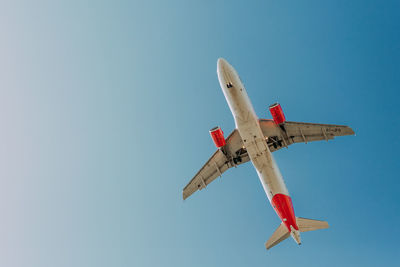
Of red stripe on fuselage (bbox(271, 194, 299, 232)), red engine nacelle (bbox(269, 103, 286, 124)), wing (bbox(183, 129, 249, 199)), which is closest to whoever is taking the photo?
red stripe on fuselage (bbox(271, 194, 299, 232))

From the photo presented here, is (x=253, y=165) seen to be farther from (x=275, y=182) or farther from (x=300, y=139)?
(x=300, y=139)

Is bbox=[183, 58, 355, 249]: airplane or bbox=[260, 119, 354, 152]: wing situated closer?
bbox=[183, 58, 355, 249]: airplane

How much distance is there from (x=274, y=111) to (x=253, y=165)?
7065mm

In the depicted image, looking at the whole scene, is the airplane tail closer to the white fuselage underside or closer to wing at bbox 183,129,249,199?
the white fuselage underside

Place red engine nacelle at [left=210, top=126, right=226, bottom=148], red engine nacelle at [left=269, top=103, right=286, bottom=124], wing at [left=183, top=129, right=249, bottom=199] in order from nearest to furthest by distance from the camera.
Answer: red engine nacelle at [left=269, top=103, right=286, bottom=124], red engine nacelle at [left=210, top=126, right=226, bottom=148], wing at [left=183, top=129, right=249, bottom=199]

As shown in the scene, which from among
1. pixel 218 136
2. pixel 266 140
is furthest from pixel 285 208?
pixel 218 136

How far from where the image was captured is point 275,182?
1551 inches

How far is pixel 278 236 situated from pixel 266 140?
39.4 feet

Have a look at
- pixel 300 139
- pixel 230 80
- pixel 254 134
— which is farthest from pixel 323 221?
pixel 230 80

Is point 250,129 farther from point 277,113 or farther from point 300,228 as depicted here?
point 300,228

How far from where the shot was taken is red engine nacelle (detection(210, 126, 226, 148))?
41.8 m

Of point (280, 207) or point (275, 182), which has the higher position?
point (275, 182)

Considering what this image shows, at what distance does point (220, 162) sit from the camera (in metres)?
45.3

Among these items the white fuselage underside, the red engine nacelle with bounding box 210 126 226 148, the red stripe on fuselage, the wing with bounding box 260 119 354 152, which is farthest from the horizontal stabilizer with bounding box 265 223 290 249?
the red engine nacelle with bounding box 210 126 226 148
